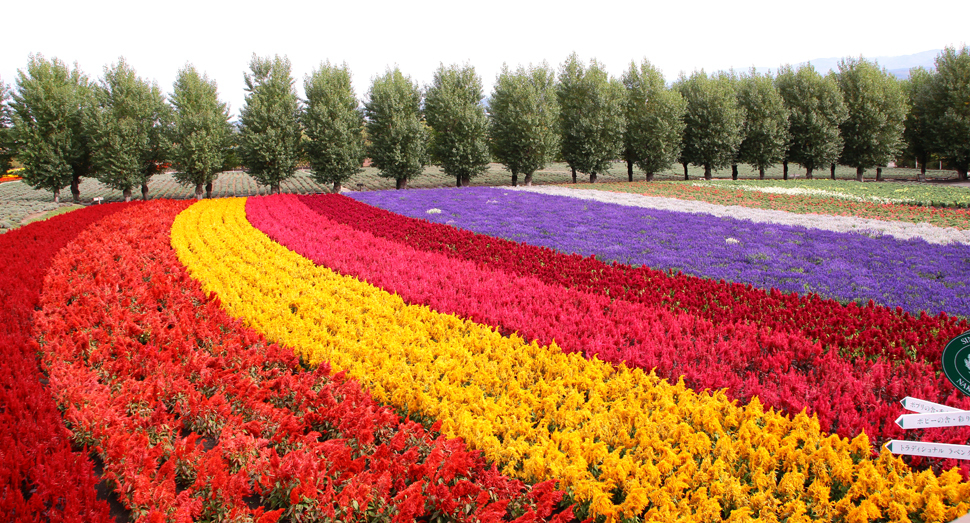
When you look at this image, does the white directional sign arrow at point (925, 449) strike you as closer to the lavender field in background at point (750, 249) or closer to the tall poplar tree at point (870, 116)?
the lavender field in background at point (750, 249)

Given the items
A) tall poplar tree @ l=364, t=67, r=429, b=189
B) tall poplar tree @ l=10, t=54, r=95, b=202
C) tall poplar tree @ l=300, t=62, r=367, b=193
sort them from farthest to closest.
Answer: tall poplar tree @ l=364, t=67, r=429, b=189 < tall poplar tree @ l=300, t=62, r=367, b=193 < tall poplar tree @ l=10, t=54, r=95, b=202

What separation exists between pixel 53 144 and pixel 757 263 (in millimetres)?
47218

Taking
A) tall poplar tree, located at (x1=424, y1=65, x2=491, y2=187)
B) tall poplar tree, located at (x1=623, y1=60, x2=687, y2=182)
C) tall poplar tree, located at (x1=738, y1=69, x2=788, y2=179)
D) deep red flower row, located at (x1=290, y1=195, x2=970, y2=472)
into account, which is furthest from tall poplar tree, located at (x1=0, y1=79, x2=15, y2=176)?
tall poplar tree, located at (x1=738, y1=69, x2=788, y2=179)

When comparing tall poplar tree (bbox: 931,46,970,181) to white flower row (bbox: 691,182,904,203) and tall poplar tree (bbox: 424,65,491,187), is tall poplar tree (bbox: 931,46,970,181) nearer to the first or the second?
white flower row (bbox: 691,182,904,203)

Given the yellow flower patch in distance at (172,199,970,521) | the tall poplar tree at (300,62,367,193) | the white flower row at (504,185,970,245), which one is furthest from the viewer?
the tall poplar tree at (300,62,367,193)

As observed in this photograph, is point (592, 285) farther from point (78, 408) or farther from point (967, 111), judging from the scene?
point (967, 111)

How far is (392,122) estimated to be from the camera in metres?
40.8

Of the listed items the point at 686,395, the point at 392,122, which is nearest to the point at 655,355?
the point at 686,395

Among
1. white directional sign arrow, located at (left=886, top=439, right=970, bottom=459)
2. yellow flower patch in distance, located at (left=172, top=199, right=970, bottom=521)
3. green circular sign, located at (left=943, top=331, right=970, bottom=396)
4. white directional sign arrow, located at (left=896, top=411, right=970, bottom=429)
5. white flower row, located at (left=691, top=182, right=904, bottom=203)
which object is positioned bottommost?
yellow flower patch in distance, located at (left=172, top=199, right=970, bottom=521)

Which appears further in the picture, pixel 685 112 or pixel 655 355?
pixel 685 112

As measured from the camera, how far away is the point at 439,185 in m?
49.5

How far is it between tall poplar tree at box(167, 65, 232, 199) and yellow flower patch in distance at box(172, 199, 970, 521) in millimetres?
36213

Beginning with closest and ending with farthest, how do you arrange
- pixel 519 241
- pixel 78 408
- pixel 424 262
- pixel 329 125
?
pixel 78 408 < pixel 424 262 < pixel 519 241 < pixel 329 125

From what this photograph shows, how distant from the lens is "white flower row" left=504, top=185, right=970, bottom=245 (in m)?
14.6
